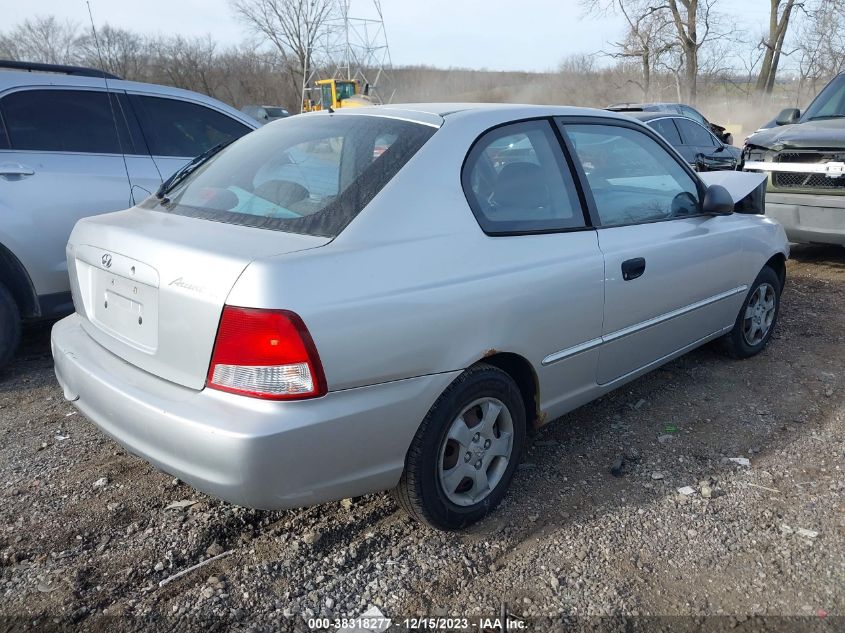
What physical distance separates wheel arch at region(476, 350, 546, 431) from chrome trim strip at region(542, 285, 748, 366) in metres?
0.09

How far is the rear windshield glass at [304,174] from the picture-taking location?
7.84 ft

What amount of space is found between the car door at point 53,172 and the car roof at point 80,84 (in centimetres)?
5

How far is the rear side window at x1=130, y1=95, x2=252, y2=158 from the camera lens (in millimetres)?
4746

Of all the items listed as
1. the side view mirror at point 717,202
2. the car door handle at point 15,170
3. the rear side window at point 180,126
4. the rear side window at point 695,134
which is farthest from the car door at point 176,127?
the rear side window at point 695,134

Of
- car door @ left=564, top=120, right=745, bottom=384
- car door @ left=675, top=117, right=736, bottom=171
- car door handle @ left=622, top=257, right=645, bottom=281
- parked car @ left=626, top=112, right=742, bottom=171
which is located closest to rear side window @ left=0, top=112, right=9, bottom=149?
car door @ left=564, top=120, right=745, bottom=384

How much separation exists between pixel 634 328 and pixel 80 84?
3.92m

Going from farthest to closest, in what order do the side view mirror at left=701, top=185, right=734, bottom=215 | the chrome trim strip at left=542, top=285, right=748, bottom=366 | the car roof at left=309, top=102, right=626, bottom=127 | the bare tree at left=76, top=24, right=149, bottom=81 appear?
the bare tree at left=76, top=24, right=149, bottom=81, the side view mirror at left=701, top=185, right=734, bottom=215, the chrome trim strip at left=542, top=285, right=748, bottom=366, the car roof at left=309, top=102, right=626, bottom=127

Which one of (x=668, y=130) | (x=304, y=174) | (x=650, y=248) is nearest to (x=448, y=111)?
(x=304, y=174)

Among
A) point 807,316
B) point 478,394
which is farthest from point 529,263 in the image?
point 807,316

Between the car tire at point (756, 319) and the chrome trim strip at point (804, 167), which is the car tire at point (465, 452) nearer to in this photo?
the car tire at point (756, 319)

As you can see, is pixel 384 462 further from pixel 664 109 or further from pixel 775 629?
pixel 664 109

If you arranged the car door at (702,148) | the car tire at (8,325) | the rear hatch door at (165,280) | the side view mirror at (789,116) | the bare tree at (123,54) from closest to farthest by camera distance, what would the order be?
the rear hatch door at (165,280), the car tire at (8,325), the side view mirror at (789,116), the car door at (702,148), the bare tree at (123,54)

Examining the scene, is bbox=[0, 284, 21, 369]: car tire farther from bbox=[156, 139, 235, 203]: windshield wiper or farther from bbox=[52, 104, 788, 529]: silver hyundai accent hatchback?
bbox=[156, 139, 235, 203]: windshield wiper

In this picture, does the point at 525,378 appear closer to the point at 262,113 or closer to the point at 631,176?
the point at 631,176
